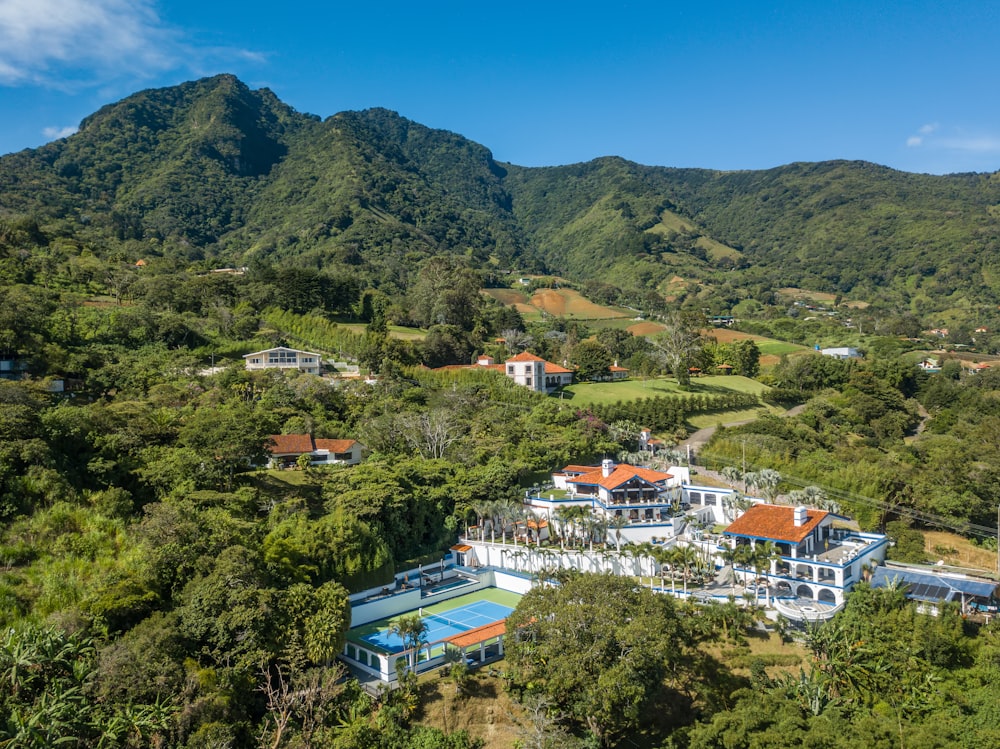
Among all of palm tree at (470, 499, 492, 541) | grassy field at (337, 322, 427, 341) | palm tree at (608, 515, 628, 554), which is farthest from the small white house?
palm tree at (470, 499, 492, 541)

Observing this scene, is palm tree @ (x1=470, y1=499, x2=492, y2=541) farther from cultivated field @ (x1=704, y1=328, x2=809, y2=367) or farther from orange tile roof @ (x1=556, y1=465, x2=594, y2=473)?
cultivated field @ (x1=704, y1=328, x2=809, y2=367)

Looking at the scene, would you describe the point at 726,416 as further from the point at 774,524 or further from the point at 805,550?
the point at 805,550

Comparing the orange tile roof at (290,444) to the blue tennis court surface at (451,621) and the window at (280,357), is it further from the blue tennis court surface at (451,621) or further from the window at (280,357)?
the window at (280,357)

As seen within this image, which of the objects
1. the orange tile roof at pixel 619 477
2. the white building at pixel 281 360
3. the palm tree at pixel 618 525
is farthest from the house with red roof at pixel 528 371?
the palm tree at pixel 618 525

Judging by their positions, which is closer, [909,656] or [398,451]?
[909,656]

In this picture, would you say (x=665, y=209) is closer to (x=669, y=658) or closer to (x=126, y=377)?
(x=126, y=377)

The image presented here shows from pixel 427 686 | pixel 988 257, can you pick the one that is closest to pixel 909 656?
pixel 427 686
